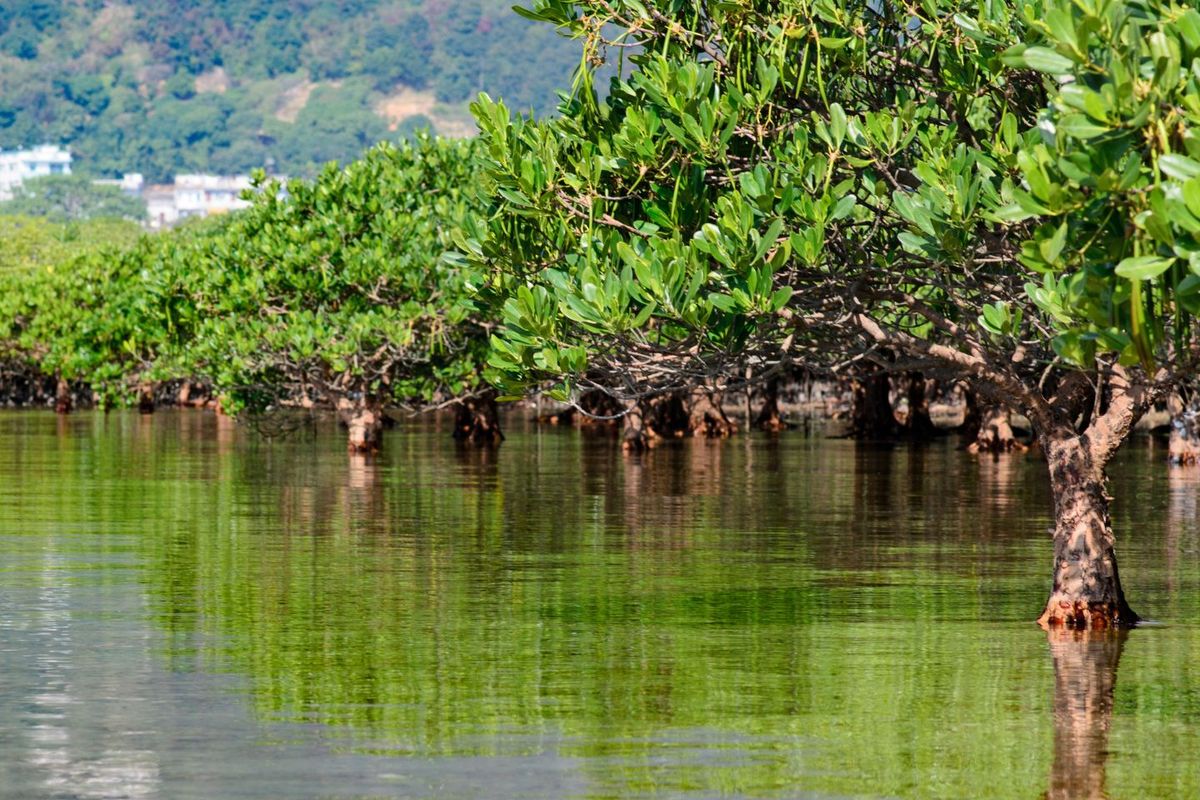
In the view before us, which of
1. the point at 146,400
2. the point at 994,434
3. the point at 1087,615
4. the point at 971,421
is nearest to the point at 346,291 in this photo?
the point at 994,434

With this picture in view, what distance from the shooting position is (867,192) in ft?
70.2

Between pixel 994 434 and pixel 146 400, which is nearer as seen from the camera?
pixel 994 434

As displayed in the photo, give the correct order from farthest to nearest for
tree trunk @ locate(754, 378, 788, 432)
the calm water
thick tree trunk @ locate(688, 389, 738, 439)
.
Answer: tree trunk @ locate(754, 378, 788, 432)
thick tree trunk @ locate(688, 389, 738, 439)
the calm water

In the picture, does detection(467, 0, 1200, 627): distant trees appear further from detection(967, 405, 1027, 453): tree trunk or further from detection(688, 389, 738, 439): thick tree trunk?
detection(688, 389, 738, 439): thick tree trunk

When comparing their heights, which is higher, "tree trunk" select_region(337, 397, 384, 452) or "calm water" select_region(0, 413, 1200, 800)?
"tree trunk" select_region(337, 397, 384, 452)

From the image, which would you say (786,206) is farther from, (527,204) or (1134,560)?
(1134,560)

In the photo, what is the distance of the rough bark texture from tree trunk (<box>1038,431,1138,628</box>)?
372mm

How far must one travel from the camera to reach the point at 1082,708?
1762 centimetres

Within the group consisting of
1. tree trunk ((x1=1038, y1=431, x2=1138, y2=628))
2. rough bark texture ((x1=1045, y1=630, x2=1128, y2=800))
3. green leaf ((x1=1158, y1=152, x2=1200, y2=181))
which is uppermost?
green leaf ((x1=1158, y1=152, x2=1200, y2=181))

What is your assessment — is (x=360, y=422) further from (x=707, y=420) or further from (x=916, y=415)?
(x=916, y=415)

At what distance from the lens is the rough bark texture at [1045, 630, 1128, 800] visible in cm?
1462

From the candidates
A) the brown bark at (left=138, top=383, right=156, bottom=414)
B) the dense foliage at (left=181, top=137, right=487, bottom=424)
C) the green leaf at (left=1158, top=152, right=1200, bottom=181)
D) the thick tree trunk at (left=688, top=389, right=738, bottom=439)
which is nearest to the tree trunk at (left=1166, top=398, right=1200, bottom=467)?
the dense foliage at (left=181, top=137, right=487, bottom=424)

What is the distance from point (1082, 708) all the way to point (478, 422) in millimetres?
56494

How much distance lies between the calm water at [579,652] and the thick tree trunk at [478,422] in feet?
94.6
